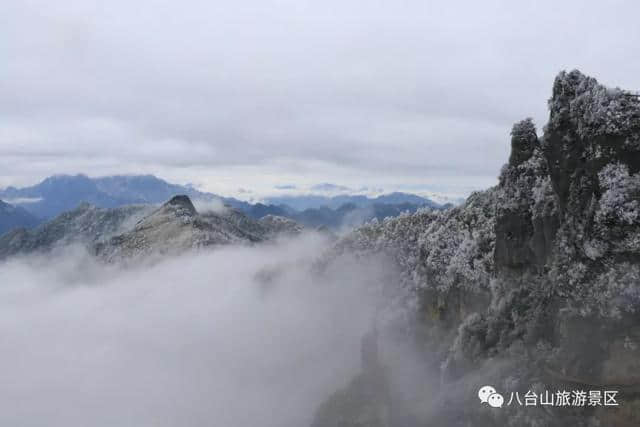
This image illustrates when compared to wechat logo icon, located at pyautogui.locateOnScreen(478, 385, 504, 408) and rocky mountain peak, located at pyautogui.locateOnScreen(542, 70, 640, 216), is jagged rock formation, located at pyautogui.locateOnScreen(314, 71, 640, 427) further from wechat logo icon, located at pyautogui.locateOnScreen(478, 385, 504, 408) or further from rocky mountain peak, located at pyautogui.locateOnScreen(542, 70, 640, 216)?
wechat logo icon, located at pyautogui.locateOnScreen(478, 385, 504, 408)

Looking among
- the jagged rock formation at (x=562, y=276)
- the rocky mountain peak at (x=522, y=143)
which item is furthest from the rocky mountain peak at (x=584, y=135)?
the rocky mountain peak at (x=522, y=143)

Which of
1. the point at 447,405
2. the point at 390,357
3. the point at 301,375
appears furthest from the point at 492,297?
the point at 301,375

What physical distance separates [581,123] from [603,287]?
649 inches

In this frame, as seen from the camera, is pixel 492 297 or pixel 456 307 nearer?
pixel 492 297

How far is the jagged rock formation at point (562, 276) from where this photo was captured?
148 feet

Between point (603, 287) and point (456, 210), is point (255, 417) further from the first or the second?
point (603, 287)

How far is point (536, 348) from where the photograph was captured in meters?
53.4

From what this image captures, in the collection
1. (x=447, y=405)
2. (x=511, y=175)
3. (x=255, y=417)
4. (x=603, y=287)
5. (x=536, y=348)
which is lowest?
(x=255, y=417)

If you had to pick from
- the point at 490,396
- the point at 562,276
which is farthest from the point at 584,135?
the point at 490,396

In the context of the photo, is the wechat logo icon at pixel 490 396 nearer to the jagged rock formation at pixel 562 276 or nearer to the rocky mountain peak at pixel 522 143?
the jagged rock formation at pixel 562 276

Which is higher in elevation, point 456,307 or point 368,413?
point 456,307

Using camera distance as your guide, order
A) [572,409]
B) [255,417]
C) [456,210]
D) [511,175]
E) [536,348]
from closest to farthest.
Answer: [572,409]
[536,348]
[511,175]
[456,210]
[255,417]

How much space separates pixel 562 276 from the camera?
51438 millimetres

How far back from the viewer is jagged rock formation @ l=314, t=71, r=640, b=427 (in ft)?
148
